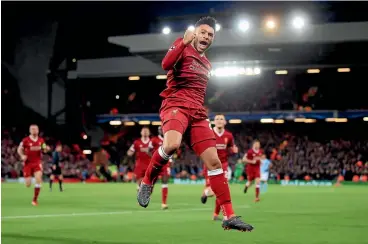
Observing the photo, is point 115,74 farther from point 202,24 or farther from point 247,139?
point 202,24

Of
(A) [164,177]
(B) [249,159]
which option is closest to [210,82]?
(B) [249,159]

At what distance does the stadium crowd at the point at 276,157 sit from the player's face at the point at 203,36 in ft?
114

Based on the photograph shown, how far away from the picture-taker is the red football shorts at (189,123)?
758 centimetres

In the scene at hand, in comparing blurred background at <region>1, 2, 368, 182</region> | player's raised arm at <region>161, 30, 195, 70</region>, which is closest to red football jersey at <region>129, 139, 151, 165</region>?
player's raised arm at <region>161, 30, 195, 70</region>

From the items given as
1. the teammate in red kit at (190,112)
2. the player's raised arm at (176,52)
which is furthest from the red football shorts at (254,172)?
the player's raised arm at (176,52)

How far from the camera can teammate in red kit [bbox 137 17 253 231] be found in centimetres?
755

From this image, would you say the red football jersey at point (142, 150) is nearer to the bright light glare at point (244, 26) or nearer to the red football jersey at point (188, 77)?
the red football jersey at point (188, 77)

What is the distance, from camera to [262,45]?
136 ft

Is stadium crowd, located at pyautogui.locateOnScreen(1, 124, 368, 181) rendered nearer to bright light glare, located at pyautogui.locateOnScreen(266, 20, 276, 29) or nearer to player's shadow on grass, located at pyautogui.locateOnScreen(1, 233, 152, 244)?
bright light glare, located at pyautogui.locateOnScreen(266, 20, 276, 29)

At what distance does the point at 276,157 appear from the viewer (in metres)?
44.8

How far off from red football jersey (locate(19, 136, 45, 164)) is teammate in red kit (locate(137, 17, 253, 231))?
42.9ft

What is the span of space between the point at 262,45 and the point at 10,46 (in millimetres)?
→ 21273

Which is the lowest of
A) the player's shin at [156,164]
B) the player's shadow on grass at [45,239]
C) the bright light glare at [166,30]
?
the player's shadow on grass at [45,239]

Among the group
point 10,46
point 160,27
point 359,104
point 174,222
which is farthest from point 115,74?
point 174,222
